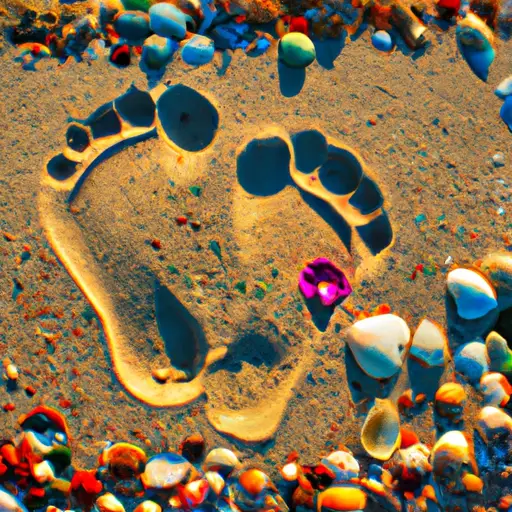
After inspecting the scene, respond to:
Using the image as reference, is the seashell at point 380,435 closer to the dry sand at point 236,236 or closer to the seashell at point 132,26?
the dry sand at point 236,236

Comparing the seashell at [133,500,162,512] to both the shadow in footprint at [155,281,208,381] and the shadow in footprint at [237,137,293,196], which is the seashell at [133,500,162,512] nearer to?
the shadow in footprint at [155,281,208,381]

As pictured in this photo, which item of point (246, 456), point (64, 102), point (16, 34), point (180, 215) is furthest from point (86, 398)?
point (16, 34)

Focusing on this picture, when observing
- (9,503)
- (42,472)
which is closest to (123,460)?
(42,472)

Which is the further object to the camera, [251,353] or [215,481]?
[251,353]

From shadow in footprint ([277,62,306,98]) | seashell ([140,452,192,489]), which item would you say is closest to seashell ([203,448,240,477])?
seashell ([140,452,192,489])

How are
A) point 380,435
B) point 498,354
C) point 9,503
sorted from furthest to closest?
1. point 498,354
2. point 380,435
3. point 9,503

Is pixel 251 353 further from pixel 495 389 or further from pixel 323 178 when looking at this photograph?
pixel 495 389
